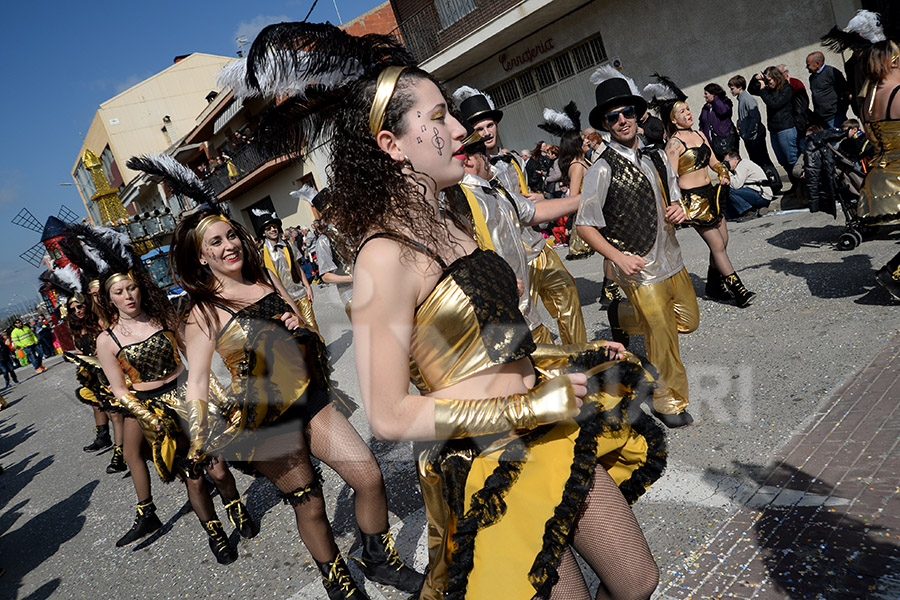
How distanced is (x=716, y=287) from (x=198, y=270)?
4.83 m

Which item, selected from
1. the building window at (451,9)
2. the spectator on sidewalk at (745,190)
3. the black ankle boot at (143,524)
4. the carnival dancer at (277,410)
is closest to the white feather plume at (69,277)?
the black ankle boot at (143,524)

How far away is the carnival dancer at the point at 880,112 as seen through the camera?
4.10 meters

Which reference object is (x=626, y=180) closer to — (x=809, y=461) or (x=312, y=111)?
(x=809, y=461)

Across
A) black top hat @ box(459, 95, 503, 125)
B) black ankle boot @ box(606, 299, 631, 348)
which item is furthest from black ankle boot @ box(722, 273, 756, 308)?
black top hat @ box(459, 95, 503, 125)

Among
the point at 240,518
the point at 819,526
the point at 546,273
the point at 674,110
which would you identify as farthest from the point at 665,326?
the point at 240,518

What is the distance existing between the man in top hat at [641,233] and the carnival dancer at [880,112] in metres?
1.71

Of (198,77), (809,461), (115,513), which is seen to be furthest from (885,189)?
(198,77)

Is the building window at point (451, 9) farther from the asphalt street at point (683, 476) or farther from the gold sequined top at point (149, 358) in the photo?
the gold sequined top at point (149, 358)

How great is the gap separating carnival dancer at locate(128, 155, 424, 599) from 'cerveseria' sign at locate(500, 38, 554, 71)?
13812mm

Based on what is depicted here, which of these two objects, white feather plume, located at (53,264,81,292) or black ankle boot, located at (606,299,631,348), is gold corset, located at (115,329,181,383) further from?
black ankle boot, located at (606,299,631,348)

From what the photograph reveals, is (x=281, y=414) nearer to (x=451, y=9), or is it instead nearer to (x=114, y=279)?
(x=114, y=279)

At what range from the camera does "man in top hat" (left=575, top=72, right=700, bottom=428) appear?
12.4ft

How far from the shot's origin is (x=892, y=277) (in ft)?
14.5

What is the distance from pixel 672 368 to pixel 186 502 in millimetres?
4517
